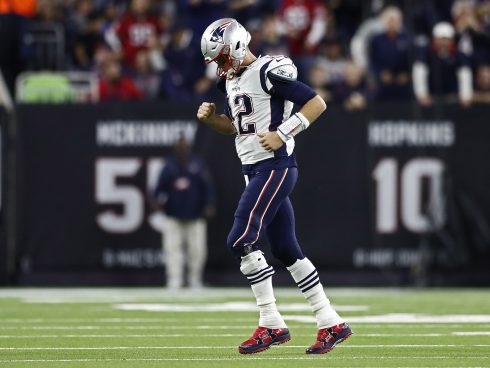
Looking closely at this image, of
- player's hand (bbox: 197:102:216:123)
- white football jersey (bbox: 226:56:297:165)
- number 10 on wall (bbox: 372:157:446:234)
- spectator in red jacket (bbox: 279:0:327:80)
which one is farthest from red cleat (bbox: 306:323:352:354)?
spectator in red jacket (bbox: 279:0:327:80)

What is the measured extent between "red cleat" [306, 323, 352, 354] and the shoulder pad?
5.00 ft

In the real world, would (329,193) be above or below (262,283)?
above

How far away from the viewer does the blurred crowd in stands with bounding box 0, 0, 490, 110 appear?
15883mm

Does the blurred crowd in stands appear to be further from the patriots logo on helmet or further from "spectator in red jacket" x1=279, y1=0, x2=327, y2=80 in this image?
the patriots logo on helmet

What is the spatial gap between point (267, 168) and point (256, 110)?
14.6 inches

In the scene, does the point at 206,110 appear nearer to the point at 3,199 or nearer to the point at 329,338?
the point at 329,338

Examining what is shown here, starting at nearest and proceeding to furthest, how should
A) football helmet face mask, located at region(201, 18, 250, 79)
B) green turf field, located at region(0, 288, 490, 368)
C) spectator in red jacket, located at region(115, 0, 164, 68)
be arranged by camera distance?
green turf field, located at region(0, 288, 490, 368) < football helmet face mask, located at region(201, 18, 250, 79) < spectator in red jacket, located at region(115, 0, 164, 68)


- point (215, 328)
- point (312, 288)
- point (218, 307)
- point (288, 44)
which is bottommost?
point (218, 307)

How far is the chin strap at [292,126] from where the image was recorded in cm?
780

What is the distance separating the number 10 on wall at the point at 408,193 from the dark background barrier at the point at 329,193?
1 centimetres

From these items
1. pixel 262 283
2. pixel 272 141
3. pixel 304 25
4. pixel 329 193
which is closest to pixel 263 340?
pixel 262 283

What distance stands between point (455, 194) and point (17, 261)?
17.2 feet

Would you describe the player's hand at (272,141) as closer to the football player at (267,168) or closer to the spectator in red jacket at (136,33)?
the football player at (267,168)

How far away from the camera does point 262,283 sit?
7859 millimetres
